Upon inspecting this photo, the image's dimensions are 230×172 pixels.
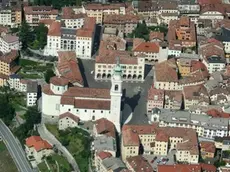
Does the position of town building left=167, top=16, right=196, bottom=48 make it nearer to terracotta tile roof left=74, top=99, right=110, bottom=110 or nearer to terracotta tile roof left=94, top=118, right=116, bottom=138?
terracotta tile roof left=74, top=99, right=110, bottom=110

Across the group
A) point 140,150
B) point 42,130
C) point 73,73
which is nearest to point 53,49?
point 73,73

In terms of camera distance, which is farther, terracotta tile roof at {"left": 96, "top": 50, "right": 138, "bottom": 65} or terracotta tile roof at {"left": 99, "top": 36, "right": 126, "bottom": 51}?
terracotta tile roof at {"left": 99, "top": 36, "right": 126, "bottom": 51}

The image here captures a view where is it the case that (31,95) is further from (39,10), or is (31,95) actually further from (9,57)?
(39,10)

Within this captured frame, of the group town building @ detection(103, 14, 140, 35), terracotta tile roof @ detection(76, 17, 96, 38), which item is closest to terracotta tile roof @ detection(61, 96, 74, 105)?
terracotta tile roof @ detection(76, 17, 96, 38)

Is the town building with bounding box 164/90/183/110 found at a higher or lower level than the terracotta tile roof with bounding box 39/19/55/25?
lower

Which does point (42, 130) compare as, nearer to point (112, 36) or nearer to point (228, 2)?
point (112, 36)

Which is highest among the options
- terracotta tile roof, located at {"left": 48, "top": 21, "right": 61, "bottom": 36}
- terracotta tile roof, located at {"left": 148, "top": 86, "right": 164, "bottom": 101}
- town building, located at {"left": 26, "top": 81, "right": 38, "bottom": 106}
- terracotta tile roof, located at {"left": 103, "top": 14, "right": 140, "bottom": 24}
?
terracotta tile roof, located at {"left": 103, "top": 14, "right": 140, "bottom": 24}
